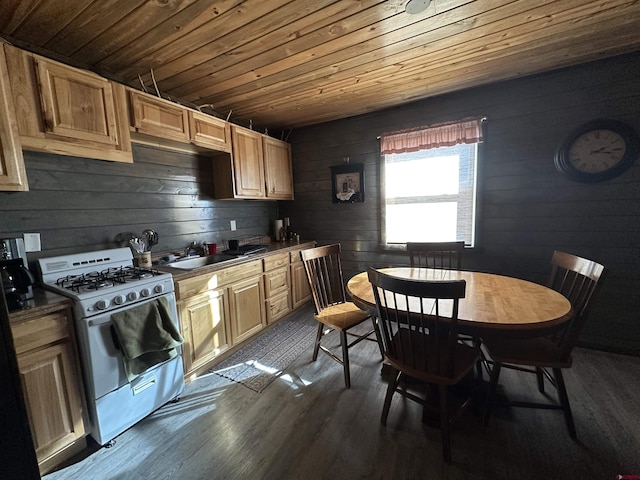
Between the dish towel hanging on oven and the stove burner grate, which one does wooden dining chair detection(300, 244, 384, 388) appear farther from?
the stove burner grate

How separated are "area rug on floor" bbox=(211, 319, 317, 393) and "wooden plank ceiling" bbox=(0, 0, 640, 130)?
2.36m

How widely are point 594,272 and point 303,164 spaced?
2964 mm

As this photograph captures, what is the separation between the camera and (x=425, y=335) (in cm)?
143

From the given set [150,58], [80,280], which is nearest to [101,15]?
[150,58]

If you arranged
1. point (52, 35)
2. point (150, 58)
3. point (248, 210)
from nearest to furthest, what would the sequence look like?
point (52, 35), point (150, 58), point (248, 210)

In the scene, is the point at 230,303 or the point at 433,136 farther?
the point at 433,136

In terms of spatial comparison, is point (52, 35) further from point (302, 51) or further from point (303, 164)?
point (303, 164)

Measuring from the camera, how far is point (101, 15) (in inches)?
A: 55.6

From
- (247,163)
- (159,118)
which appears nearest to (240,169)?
(247,163)

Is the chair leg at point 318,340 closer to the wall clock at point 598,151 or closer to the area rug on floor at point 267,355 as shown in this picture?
the area rug on floor at point 267,355

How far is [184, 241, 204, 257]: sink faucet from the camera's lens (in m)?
2.56

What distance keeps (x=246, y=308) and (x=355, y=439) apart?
143 centimetres

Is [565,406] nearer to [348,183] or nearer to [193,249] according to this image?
[348,183]

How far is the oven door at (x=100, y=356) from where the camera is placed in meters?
1.40
